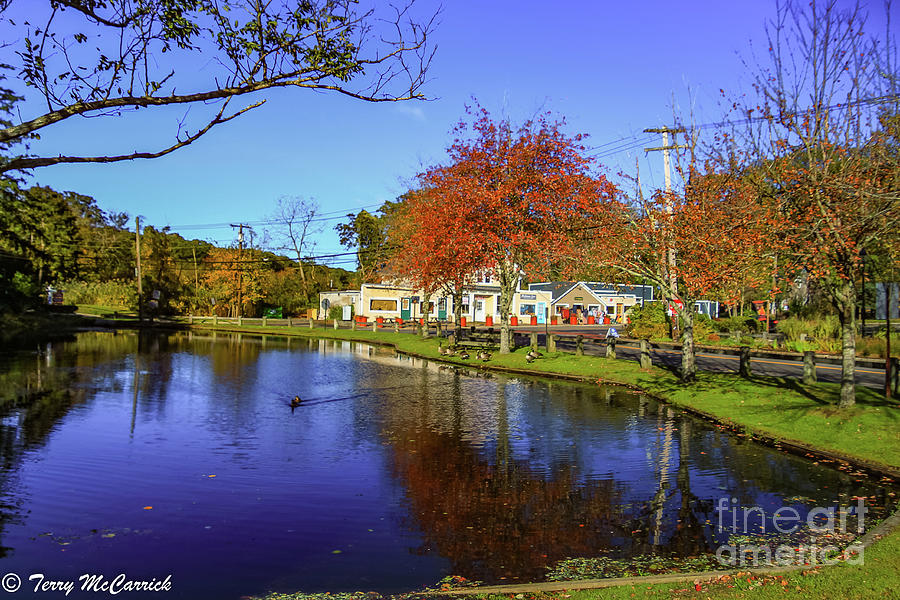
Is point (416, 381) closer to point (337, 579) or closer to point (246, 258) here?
point (337, 579)

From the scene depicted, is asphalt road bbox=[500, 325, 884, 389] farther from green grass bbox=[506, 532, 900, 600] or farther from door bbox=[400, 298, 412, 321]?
door bbox=[400, 298, 412, 321]

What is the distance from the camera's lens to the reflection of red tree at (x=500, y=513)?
742 cm

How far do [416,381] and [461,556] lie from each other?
17.6 metres

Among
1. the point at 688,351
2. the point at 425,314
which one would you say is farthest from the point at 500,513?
the point at 425,314

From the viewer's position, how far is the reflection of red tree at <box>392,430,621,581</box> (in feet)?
24.3

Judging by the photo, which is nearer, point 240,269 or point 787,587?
point 787,587

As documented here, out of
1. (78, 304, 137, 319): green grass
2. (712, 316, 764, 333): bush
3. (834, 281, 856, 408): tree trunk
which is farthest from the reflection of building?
(834, 281, 856, 408): tree trunk

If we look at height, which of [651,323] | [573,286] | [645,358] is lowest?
[645,358]

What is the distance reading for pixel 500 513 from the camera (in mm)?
9086

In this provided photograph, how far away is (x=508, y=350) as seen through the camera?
31.8 m

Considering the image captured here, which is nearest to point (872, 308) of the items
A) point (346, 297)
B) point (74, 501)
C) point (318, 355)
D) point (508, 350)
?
point (508, 350)

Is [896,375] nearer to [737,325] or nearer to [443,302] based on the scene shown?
[737,325]
